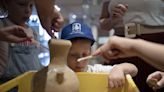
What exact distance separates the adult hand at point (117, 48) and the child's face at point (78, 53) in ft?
1.40

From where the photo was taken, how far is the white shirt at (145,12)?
1.28 meters

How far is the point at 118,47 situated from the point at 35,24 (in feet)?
2.83

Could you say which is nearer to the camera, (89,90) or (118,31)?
(89,90)

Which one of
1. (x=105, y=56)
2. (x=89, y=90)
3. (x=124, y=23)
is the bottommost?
(x=89, y=90)

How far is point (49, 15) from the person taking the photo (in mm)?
1074

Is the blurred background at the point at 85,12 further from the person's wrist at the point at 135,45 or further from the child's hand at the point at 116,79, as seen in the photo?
the person's wrist at the point at 135,45

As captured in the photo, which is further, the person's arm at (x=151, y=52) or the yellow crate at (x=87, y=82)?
the yellow crate at (x=87, y=82)

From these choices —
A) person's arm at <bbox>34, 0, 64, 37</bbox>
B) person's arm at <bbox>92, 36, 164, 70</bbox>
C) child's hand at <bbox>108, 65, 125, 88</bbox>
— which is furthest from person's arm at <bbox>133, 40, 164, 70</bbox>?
person's arm at <bbox>34, 0, 64, 37</bbox>

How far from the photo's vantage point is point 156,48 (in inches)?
30.8

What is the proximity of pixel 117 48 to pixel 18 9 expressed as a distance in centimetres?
68

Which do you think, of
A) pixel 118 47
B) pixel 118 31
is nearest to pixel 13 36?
pixel 118 47

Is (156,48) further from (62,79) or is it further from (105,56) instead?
(62,79)

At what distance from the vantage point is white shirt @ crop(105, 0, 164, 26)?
50.4 inches

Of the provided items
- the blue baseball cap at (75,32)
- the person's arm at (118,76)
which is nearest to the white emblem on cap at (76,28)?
the blue baseball cap at (75,32)
